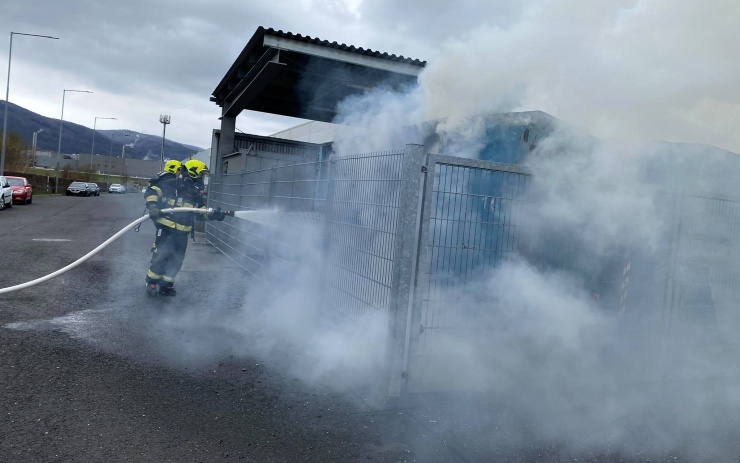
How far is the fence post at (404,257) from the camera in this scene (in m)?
4.12

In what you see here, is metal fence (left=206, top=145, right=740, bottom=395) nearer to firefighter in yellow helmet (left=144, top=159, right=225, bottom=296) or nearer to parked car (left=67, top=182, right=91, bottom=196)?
firefighter in yellow helmet (left=144, top=159, right=225, bottom=296)

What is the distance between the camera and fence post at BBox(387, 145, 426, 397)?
13.5 ft

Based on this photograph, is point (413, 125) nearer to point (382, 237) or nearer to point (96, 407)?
point (382, 237)

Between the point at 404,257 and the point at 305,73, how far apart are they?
769cm

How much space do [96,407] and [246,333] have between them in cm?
223

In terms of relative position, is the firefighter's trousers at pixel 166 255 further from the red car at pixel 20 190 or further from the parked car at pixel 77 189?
the parked car at pixel 77 189

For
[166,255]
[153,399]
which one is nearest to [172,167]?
[166,255]

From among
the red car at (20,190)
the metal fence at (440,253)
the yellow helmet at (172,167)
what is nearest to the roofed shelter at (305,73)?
the yellow helmet at (172,167)

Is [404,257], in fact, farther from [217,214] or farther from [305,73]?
[305,73]

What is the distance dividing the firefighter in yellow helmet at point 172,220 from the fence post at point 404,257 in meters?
3.75

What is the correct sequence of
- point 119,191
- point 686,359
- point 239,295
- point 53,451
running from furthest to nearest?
point 119,191 → point 239,295 → point 686,359 → point 53,451

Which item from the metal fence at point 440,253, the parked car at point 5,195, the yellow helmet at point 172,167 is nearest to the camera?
the metal fence at point 440,253

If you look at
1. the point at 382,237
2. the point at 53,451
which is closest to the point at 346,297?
the point at 382,237

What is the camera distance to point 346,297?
16.6ft
